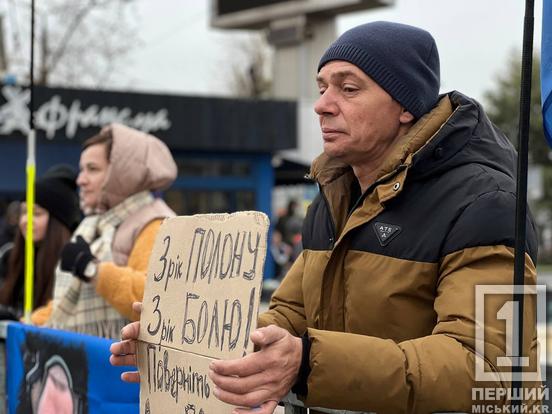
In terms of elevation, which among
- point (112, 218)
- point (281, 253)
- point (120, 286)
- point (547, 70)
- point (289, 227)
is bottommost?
point (281, 253)

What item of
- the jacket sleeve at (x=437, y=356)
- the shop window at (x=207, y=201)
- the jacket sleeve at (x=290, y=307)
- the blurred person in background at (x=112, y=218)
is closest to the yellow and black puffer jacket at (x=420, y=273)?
the jacket sleeve at (x=437, y=356)

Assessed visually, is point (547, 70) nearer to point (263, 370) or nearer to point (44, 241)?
point (263, 370)

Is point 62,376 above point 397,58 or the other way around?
the other way around

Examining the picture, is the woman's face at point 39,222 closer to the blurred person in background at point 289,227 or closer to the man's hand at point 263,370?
the man's hand at point 263,370

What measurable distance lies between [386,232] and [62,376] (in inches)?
59.6

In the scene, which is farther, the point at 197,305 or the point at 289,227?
the point at 289,227

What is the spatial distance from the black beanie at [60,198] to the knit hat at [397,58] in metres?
2.94

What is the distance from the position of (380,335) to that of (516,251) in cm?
38

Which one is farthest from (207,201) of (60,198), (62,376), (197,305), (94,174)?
(197,305)

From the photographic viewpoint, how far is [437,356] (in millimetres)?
1558

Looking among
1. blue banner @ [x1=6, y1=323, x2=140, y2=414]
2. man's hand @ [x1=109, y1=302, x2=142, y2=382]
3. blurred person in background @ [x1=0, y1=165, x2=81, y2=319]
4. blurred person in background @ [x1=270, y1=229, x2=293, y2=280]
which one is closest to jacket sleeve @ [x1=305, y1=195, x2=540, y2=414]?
man's hand @ [x1=109, y1=302, x2=142, y2=382]

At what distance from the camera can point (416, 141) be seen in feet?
5.91

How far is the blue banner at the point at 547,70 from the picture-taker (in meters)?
1.96

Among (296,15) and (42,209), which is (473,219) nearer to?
(42,209)
